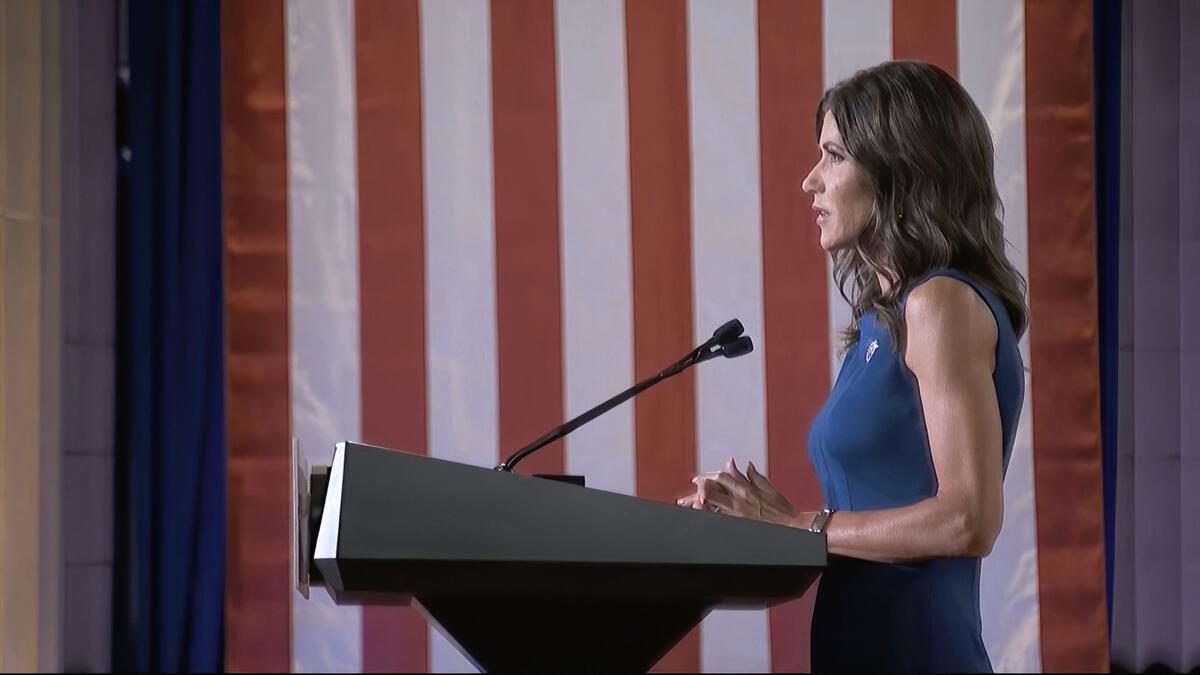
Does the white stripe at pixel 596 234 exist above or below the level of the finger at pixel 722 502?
above

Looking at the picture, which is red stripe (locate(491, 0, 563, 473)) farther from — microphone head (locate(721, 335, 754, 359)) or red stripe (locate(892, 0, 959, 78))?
microphone head (locate(721, 335, 754, 359))

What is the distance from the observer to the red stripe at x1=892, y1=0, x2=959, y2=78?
2617mm

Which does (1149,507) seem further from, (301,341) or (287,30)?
(287,30)

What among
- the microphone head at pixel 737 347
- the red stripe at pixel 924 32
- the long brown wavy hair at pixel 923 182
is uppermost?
the red stripe at pixel 924 32

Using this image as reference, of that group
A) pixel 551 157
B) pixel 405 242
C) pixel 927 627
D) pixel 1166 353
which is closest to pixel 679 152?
pixel 551 157

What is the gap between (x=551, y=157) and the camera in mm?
2609

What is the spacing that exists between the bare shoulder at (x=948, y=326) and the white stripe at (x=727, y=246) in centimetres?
145

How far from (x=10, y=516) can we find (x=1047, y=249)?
2.06 m

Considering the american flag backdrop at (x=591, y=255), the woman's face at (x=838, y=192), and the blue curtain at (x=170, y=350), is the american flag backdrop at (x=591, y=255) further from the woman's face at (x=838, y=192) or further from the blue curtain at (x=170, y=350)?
the woman's face at (x=838, y=192)

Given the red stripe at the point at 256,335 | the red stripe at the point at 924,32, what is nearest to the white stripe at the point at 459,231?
the red stripe at the point at 256,335

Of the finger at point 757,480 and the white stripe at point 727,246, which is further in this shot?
the white stripe at point 727,246

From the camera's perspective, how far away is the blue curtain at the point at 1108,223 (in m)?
2.63

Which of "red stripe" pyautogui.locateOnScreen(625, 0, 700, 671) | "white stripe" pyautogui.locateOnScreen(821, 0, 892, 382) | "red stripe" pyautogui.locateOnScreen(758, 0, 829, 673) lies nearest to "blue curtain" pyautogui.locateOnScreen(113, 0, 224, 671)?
"red stripe" pyautogui.locateOnScreen(625, 0, 700, 671)

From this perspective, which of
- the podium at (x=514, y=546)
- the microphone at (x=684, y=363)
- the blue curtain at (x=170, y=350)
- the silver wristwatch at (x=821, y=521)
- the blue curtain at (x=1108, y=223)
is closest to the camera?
the podium at (x=514, y=546)
